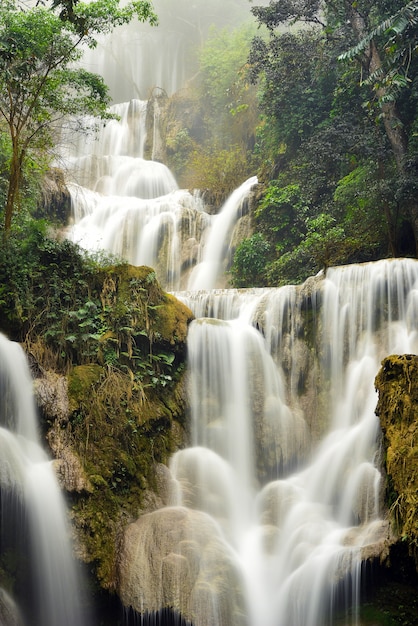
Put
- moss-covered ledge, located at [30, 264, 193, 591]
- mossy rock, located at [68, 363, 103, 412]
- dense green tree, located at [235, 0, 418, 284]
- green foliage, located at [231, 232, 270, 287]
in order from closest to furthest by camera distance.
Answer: moss-covered ledge, located at [30, 264, 193, 591]
mossy rock, located at [68, 363, 103, 412]
dense green tree, located at [235, 0, 418, 284]
green foliage, located at [231, 232, 270, 287]

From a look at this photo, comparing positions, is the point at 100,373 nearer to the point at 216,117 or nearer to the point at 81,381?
the point at 81,381

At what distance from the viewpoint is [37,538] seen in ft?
21.2

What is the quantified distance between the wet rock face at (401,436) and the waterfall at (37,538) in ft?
13.6

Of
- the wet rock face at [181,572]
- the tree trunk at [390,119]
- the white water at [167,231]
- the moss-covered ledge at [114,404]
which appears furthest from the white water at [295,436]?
the white water at [167,231]

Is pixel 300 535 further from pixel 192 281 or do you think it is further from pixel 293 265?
pixel 192 281

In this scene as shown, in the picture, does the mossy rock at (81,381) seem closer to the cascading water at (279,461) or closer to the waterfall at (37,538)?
the waterfall at (37,538)

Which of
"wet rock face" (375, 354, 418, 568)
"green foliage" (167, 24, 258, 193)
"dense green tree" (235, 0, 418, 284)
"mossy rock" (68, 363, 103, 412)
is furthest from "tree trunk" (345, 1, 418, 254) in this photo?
"mossy rock" (68, 363, 103, 412)

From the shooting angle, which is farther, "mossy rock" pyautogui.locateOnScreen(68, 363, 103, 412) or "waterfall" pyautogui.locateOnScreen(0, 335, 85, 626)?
"mossy rock" pyautogui.locateOnScreen(68, 363, 103, 412)

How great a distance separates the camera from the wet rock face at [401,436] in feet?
20.6

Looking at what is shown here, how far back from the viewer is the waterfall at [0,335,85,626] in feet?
20.7

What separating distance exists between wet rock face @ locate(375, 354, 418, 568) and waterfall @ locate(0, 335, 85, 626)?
4.14 meters

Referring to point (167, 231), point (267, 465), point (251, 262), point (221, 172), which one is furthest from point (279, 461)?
point (221, 172)

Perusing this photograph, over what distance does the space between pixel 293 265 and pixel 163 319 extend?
5.99 meters

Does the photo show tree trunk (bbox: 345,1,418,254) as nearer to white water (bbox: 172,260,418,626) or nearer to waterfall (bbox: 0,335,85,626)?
white water (bbox: 172,260,418,626)
